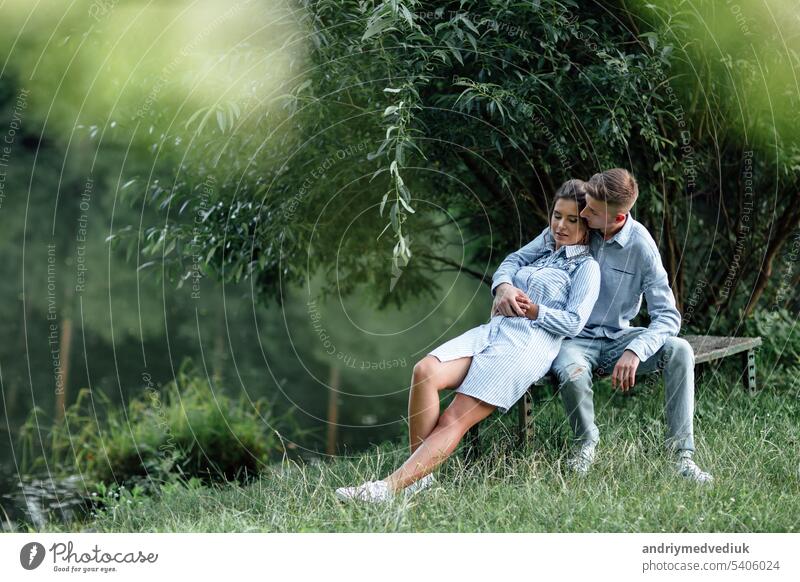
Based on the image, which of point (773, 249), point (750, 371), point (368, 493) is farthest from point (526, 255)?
point (773, 249)

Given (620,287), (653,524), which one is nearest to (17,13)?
(620,287)

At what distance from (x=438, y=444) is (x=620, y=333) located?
750 millimetres

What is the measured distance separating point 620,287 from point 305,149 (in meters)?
1.44

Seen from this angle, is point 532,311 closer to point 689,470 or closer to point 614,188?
point 614,188

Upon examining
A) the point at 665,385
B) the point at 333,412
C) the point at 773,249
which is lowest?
the point at 333,412

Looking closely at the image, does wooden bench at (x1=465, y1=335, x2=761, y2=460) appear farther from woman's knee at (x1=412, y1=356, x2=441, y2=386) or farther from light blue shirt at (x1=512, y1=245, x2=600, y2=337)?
woman's knee at (x1=412, y1=356, x2=441, y2=386)

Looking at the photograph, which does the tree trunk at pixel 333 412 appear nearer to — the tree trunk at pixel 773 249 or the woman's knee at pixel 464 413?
the tree trunk at pixel 773 249

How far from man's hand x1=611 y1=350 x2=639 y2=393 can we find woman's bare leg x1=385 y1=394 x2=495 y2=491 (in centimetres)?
44

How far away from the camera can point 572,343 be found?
2.93 meters

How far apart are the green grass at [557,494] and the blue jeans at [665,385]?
0.10 m

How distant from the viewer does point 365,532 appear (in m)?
2.44

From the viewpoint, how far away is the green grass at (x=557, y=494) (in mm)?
2457

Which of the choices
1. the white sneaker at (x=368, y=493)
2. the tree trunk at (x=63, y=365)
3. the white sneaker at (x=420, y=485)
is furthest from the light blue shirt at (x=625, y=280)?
the tree trunk at (x=63, y=365)

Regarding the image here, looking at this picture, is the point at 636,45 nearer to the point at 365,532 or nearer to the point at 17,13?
the point at 365,532
